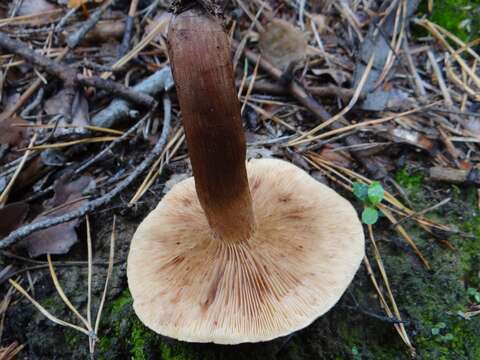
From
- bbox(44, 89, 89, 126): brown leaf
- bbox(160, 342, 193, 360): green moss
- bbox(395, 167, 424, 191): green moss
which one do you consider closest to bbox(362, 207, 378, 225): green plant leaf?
bbox(395, 167, 424, 191): green moss

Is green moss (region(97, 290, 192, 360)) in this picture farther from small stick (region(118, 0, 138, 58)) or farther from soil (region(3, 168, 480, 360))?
small stick (region(118, 0, 138, 58))

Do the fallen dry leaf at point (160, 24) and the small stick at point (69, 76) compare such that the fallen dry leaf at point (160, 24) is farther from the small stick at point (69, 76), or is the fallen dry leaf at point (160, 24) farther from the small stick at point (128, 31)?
the small stick at point (69, 76)

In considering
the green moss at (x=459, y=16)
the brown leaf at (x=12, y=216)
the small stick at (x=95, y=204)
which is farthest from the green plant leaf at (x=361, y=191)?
the brown leaf at (x=12, y=216)

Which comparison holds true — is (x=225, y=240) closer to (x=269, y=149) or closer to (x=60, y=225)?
(x=269, y=149)

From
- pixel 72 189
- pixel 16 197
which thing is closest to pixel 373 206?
pixel 72 189

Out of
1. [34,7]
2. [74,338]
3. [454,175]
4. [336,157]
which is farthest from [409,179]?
[34,7]

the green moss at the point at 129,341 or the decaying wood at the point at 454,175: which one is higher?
the decaying wood at the point at 454,175
